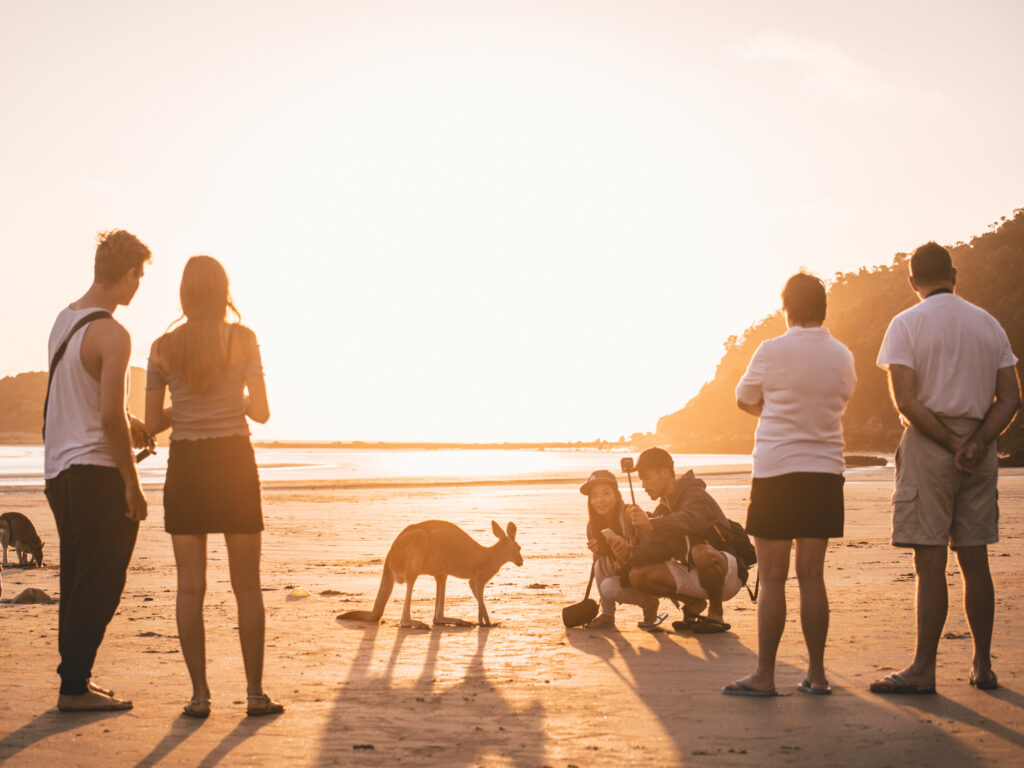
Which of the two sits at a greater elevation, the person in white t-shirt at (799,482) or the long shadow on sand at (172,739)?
the person in white t-shirt at (799,482)

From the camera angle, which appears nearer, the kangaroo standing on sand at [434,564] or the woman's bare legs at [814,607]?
the woman's bare legs at [814,607]

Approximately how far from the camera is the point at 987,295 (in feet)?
272

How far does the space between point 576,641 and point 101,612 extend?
3.51 metres

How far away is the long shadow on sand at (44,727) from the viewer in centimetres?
445

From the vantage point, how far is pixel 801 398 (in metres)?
5.45

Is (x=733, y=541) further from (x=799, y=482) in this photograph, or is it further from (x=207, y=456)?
(x=207, y=456)

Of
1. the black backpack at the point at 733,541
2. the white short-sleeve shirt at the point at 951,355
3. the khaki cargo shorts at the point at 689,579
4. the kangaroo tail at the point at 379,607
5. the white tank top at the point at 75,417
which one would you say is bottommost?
the kangaroo tail at the point at 379,607

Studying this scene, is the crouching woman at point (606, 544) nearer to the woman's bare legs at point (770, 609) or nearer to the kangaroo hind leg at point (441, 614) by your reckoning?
the kangaroo hind leg at point (441, 614)

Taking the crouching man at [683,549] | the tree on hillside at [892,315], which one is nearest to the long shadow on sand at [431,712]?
the crouching man at [683,549]

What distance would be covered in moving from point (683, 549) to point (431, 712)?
312cm

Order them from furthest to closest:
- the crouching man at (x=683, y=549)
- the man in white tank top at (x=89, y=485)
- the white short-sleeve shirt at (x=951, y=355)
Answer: the crouching man at (x=683, y=549), the white short-sleeve shirt at (x=951, y=355), the man in white tank top at (x=89, y=485)

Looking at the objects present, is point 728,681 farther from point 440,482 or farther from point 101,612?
point 440,482

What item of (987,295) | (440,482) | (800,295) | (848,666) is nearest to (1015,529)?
(848,666)

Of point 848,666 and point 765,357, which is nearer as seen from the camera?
point 765,357
